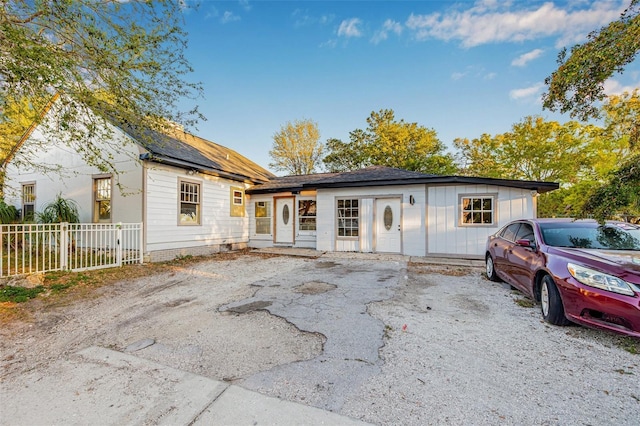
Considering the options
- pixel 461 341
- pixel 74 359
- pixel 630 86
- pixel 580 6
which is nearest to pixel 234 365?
pixel 74 359

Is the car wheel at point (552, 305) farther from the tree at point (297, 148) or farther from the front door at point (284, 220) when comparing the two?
the tree at point (297, 148)

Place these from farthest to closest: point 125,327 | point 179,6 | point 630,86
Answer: point 630,86, point 179,6, point 125,327

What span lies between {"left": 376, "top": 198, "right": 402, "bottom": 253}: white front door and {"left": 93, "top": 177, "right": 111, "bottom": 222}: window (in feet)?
31.5

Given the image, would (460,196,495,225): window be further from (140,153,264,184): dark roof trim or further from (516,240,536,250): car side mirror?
(140,153,264,184): dark roof trim

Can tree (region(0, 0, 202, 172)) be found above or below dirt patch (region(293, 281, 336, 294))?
above

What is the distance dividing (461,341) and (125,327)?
14.0ft

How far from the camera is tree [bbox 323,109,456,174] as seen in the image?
2441 centimetres

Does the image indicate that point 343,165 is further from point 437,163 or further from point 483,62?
point 483,62

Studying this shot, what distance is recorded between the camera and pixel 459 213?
9492 mm

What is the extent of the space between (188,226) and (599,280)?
411 inches

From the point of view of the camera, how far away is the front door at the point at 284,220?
12188 millimetres

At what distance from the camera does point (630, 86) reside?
51.4ft

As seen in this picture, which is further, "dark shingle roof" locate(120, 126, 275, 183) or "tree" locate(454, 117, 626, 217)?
"tree" locate(454, 117, 626, 217)

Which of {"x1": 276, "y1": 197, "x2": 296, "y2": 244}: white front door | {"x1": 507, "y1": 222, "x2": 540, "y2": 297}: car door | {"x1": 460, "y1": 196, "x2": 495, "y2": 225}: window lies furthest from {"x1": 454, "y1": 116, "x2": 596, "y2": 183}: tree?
{"x1": 507, "y1": 222, "x2": 540, "y2": 297}: car door
